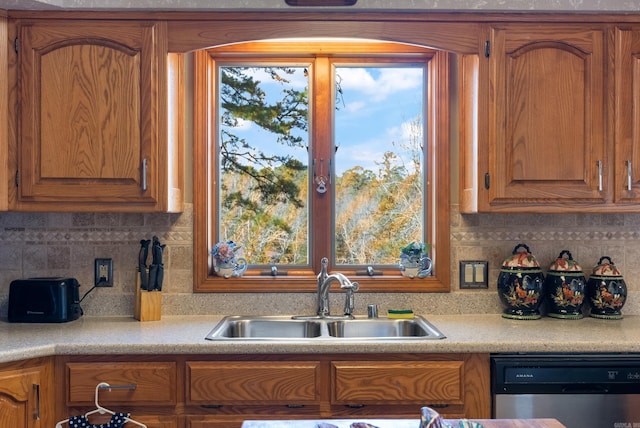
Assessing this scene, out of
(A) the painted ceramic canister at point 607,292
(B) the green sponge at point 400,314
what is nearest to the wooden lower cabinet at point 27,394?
(B) the green sponge at point 400,314

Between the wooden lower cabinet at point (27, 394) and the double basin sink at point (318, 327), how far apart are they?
0.72 metres

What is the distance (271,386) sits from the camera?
2.16 meters

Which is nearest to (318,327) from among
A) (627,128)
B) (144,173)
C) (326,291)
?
(326,291)

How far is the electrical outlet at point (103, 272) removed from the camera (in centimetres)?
274

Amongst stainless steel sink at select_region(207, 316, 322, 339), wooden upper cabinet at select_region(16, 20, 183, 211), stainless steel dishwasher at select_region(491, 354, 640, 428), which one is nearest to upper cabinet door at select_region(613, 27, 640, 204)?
stainless steel dishwasher at select_region(491, 354, 640, 428)

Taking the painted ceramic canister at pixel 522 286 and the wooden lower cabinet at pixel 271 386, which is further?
the painted ceramic canister at pixel 522 286

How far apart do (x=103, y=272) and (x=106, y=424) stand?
0.85 metres

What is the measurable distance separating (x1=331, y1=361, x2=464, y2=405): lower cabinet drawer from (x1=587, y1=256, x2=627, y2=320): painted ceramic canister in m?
0.85

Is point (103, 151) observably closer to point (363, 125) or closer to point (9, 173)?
point (9, 173)

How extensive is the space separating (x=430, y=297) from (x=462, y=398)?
0.64 metres

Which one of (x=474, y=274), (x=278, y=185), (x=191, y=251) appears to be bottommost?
(x=474, y=274)

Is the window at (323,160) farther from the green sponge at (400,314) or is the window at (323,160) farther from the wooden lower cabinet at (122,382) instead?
the wooden lower cabinet at (122,382)

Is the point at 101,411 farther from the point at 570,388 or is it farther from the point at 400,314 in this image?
the point at 570,388

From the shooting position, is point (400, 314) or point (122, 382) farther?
point (400, 314)
